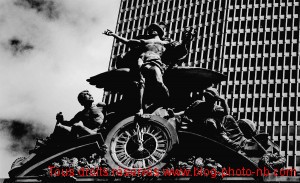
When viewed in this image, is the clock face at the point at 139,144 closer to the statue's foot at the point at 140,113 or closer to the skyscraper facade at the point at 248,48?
the statue's foot at the point at 140,113

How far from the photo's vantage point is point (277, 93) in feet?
322

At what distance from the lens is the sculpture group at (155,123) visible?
2694 cm

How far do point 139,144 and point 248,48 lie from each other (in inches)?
3019

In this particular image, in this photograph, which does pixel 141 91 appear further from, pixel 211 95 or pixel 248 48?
pixel 248 48

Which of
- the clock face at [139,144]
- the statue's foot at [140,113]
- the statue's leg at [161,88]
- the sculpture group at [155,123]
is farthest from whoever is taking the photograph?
the statue's leg at [161,88]

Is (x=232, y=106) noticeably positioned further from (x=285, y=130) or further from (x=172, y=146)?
(x=172, y=146)

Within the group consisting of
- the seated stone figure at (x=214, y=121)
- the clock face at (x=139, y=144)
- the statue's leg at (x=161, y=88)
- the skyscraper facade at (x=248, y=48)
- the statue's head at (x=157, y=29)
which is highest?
the skyscraper facade at (x=248, y=48)

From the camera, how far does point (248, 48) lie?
103m

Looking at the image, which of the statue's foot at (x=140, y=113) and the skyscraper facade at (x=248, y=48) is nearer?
the statue's foot at (x=140, y=113)

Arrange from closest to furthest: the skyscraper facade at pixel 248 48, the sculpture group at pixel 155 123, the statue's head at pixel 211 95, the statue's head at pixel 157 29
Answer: the sculpture group at pixel 155 123, the statue's head at pixel 211 95, the statue's head at pixel 157 29, the skyscraper facade at pixel 248 48

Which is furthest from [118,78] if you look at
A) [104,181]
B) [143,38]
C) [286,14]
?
[286,14]

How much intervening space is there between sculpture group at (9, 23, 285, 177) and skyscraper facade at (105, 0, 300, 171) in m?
62.1

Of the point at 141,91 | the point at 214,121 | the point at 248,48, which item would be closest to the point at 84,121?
the point at 141,91

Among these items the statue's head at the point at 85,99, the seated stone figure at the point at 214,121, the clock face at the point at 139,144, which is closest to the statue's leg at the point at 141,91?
the clock face at the point at 139,144
